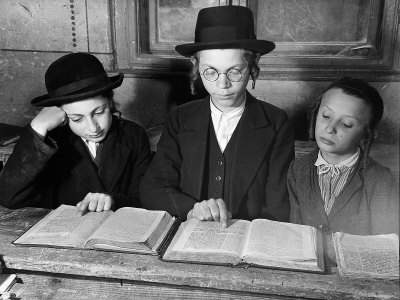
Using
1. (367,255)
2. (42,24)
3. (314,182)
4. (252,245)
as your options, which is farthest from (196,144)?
(42,24)

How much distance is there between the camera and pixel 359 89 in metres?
2.00

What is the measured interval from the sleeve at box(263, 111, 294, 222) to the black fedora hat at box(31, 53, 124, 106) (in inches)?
34.0

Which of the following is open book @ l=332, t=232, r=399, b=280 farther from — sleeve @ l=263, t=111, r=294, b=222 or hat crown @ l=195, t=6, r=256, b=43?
hat crown @ l=195, t=6, r=256, b=43

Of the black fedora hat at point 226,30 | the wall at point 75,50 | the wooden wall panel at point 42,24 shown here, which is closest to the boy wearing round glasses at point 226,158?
the black fedora hat at point 226,30

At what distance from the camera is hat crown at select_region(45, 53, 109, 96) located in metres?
2.15

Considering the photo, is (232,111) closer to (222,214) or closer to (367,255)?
(222,214)

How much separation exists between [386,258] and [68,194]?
1743mm

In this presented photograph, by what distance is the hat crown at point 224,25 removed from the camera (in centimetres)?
204

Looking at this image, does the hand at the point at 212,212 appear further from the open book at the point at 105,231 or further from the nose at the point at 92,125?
the nose at the point at 92,125

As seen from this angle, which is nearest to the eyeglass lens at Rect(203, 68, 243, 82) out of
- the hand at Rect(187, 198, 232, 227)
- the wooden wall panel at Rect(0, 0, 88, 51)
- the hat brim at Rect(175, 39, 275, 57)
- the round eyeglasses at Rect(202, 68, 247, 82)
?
the round eyeglasses at Rect(202, 68, 247, 82)

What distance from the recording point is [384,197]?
2.04 metres

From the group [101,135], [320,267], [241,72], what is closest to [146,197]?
[101,135]

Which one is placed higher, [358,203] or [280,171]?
[280,171]

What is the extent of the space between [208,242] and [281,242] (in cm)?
25
